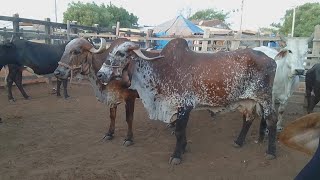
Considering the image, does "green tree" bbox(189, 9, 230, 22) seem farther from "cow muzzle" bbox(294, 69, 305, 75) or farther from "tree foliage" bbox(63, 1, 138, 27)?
"cow muzzle" bbox(294, 69, 305, 75)

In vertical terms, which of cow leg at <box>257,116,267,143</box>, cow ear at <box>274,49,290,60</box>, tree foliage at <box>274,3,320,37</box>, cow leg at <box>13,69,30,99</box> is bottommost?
cow leg at <box>257,116,267,143</box>

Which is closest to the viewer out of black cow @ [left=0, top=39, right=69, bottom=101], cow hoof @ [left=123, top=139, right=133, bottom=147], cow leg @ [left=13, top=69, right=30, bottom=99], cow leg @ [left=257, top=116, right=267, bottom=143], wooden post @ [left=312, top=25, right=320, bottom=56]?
cow hoof @ [left=123, top=139, right=133, bottom=147]

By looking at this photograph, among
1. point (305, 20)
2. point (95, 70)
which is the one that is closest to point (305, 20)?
point (305, 20)

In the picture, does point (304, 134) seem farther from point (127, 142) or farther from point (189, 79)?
point (127, 142)

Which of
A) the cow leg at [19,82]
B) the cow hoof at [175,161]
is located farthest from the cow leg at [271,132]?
the cow leg at [19,82]

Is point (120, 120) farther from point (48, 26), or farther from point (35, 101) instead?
point (48, 26)

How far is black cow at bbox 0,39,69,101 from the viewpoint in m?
7.82

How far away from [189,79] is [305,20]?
1220 inches

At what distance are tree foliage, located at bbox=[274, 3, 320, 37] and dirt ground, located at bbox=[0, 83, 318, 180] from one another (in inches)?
986

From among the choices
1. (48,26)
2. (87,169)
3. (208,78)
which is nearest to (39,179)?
(87,169)

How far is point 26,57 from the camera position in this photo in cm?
817

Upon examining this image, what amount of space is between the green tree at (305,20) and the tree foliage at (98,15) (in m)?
16.2

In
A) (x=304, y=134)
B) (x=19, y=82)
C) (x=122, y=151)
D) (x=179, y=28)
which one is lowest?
(x=122, y=151)

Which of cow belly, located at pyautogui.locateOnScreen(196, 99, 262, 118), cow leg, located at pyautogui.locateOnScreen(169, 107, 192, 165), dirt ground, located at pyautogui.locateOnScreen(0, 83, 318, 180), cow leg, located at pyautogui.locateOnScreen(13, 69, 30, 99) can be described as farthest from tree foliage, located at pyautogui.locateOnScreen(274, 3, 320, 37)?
cow leg, located at pyautogui.locateOnScreen(169, 107, 192, 165)
